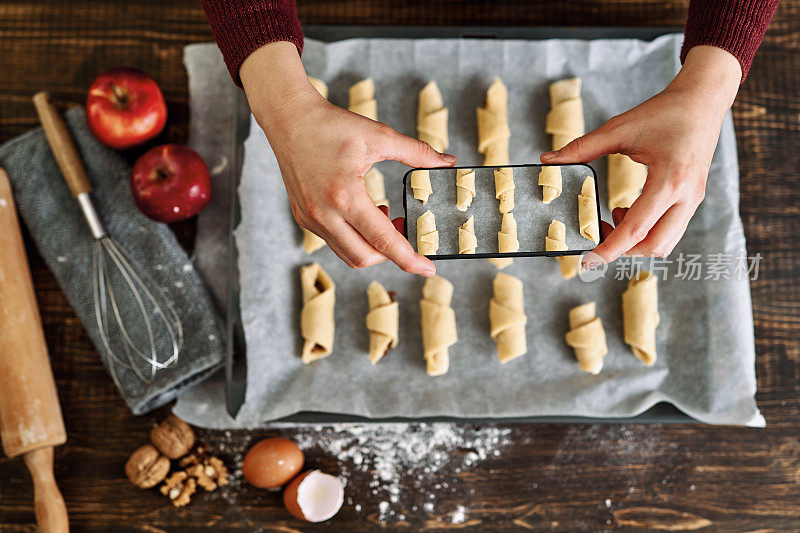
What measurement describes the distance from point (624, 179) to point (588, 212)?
1.44 ft

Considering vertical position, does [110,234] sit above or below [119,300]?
above

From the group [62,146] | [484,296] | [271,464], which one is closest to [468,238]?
[484,296]

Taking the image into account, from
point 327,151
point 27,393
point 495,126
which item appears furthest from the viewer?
point 495,126

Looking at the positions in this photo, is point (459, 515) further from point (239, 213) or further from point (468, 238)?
point (239, 213)

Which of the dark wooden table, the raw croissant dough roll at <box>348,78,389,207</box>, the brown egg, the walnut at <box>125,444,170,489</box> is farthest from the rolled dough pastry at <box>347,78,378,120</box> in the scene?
the walnut at <box>125,444,170,489</box>

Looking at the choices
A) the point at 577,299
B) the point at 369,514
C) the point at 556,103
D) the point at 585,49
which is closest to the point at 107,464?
the point at 369,514

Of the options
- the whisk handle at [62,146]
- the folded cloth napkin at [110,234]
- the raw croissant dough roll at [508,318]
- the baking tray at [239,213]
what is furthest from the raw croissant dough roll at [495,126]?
the whisk handle at [62,146]

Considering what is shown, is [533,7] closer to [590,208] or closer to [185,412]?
[590,208]

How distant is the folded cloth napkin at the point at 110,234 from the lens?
3.61 ft

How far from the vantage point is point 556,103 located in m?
1.16

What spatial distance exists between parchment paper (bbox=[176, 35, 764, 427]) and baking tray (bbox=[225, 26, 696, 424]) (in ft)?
0.06

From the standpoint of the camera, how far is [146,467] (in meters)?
1.08

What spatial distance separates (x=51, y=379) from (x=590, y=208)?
3.51 ft

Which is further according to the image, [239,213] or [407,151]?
[239,213]
